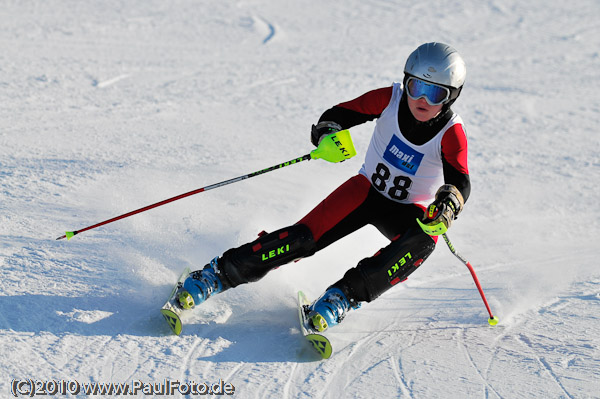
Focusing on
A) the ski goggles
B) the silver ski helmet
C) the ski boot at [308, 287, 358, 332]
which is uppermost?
the silver ski helmet

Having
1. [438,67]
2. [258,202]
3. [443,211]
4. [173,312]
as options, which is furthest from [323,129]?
[258,202]

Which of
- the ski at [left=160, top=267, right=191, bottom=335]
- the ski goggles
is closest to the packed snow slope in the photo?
the ski at [left=160, top=267, right=191, bottom=335]

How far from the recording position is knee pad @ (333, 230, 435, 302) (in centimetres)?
351

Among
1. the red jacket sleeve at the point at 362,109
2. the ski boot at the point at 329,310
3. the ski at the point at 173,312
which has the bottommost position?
the ski at the point at 173,312

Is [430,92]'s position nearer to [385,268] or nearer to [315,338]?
[385,268]

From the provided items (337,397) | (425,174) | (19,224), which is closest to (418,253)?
(425,174)

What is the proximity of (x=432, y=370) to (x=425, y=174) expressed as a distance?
3.74 ft

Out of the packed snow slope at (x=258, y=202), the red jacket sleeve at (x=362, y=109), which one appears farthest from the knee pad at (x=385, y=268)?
the red jacket sleeve at (x=362, y=109)

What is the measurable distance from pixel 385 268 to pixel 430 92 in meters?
0.99

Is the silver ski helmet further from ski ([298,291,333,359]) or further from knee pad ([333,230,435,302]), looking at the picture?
ski ([298,291,333,359])

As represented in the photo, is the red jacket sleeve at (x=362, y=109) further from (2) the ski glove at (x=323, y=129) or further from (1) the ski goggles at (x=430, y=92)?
(1) the ski goggles at (x=430, y=92)

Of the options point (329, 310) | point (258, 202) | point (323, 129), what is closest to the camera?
point (329, 310)

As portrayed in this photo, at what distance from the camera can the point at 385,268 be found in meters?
3.51

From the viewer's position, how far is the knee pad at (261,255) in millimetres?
3574
